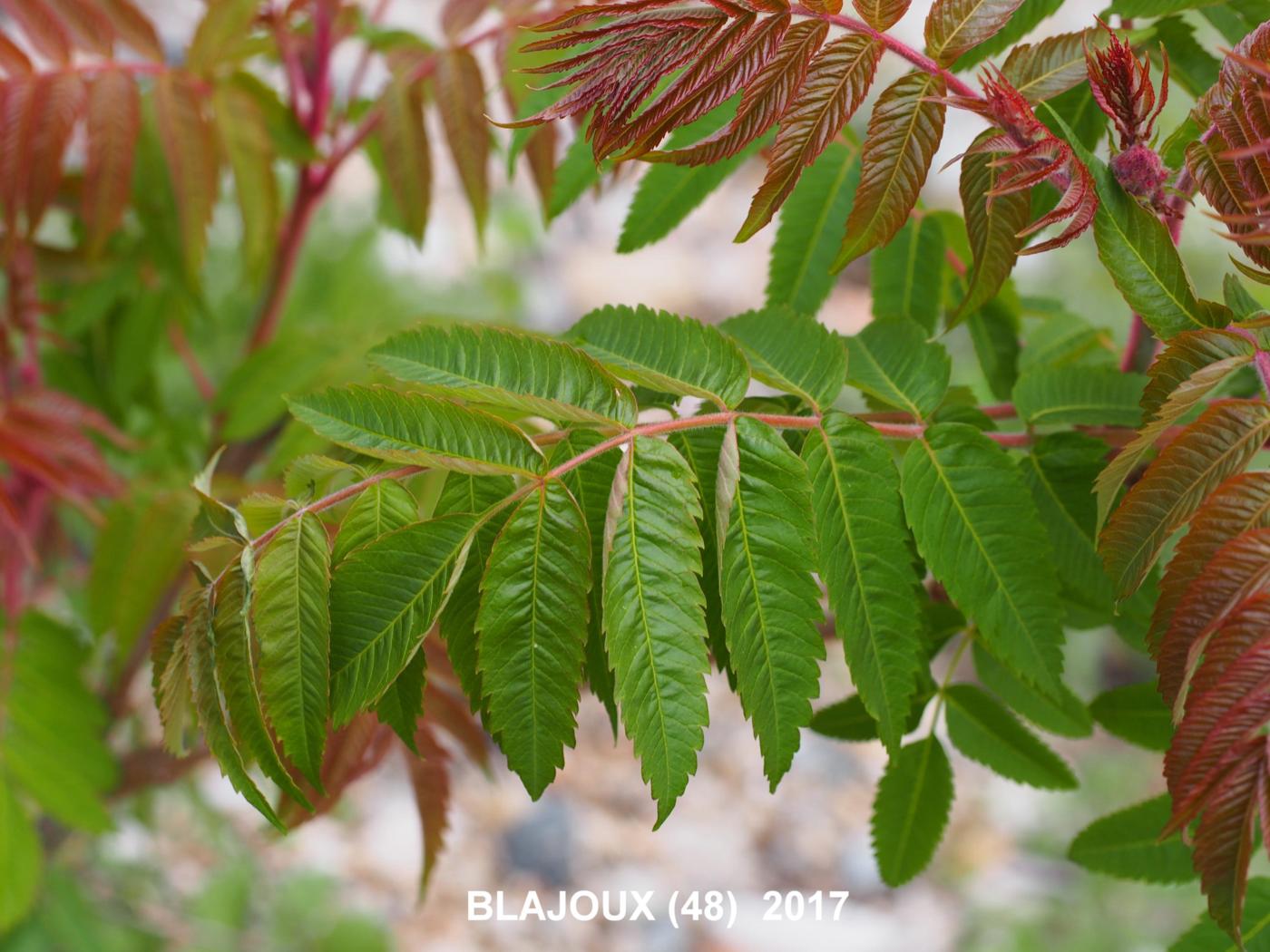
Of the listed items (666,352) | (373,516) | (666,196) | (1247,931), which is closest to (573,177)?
(666,196)

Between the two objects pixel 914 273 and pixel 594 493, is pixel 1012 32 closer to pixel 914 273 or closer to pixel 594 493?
pixel 914 273

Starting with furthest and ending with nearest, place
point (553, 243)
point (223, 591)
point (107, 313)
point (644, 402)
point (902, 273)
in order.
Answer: point (553, 243)
point (107, 313)
point (902, 273)
point (644, 402)
point (223, 591)

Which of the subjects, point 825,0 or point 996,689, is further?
point 996,689

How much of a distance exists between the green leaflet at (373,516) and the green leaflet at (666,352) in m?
0.11

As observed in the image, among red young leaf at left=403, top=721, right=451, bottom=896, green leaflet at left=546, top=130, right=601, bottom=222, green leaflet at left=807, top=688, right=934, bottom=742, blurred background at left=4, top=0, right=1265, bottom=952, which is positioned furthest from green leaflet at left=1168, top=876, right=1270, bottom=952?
blurred background at left=4, top=0, right=1265, bottom=952

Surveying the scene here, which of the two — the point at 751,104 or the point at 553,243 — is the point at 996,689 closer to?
the point at 751,104

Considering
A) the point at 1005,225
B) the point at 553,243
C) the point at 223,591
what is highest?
the point at 1005,225

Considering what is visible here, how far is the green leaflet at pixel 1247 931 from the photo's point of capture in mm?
491

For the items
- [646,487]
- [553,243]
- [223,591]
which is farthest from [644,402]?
[553,243]

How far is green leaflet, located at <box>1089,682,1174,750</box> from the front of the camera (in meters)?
0.60

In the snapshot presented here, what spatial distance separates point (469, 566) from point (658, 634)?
0.08 meters

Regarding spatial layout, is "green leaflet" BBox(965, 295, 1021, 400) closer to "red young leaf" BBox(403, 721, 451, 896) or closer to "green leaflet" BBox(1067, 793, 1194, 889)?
"green leaflet" BBox(1067, 793, 1194, 889)

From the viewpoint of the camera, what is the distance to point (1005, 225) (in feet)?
1.46

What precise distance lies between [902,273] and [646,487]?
0.29 meters
